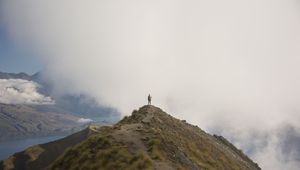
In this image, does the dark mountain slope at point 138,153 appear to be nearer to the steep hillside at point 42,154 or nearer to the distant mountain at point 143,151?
the distant mountain at point 143,151

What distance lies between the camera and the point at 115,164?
140ft

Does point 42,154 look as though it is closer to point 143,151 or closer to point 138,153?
point 143,151

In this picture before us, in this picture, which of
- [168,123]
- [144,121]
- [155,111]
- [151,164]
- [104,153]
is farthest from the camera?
[155,111]

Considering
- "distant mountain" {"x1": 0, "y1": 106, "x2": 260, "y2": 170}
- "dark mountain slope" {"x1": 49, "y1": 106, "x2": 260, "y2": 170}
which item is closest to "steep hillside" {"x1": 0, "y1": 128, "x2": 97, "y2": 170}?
"distant mountain" {"x1": 0, "y1": 106, "x2": 260, "y2": 170}

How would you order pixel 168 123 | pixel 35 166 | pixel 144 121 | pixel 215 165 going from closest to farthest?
pixel 215 165
pixel 144 121
pixel 168 123
pixel 35 166

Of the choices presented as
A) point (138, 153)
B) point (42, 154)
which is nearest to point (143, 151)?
point (138, 153)

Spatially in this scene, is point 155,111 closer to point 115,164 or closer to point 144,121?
point 144,121

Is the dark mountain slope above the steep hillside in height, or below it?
below

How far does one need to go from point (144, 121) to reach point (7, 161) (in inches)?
5185

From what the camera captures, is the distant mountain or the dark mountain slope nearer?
the dark mountain slope

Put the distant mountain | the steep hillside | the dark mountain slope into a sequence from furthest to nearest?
the steep hillside, the distant mountain, the dark mountain slope

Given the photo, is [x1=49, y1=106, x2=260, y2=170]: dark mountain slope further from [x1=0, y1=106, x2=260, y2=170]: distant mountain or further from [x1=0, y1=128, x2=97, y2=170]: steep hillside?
[x1=0, y1=128, x2=97, y2=170]: steep hillside

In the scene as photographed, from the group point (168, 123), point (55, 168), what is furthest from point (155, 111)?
point (55, 168)

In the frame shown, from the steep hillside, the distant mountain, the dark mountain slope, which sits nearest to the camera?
the dark mountain slope
